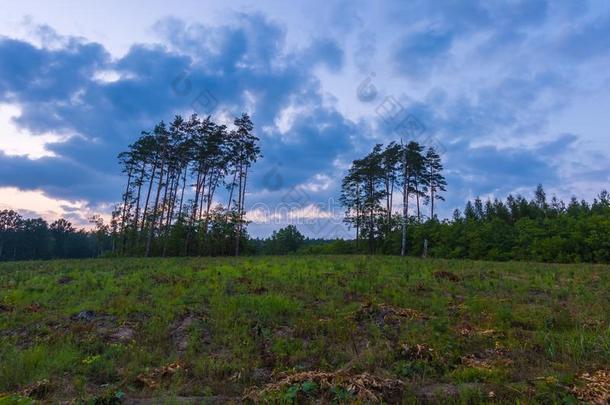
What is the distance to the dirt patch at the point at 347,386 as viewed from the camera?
5.15 m

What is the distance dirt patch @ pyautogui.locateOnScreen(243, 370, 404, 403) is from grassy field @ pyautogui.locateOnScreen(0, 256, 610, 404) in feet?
0.07

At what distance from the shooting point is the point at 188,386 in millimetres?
6039

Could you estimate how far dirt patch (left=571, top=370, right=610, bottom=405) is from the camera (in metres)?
4.59

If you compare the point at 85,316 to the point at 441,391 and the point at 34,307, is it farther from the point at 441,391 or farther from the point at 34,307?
the point at 441,391

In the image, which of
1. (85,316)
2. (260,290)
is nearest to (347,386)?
(260,290)

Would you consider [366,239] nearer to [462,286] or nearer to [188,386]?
[462,286]

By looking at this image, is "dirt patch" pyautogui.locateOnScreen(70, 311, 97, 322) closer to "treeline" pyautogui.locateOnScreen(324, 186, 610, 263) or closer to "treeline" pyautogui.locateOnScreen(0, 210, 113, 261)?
"treeline" pyautogui.locateOnScreen(324, 186, 610, 263)

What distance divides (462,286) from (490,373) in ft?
27.8

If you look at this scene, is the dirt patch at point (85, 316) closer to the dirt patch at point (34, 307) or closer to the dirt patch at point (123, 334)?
the dirt patch at point (123, 334)

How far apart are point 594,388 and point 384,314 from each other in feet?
16.8

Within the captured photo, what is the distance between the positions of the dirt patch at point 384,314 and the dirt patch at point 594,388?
4.24 m

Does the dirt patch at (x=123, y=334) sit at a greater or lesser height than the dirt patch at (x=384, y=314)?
lesser

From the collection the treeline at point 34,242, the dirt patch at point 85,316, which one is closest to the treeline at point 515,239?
the dirt patch at point 85,316

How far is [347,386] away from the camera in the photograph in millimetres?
5332
